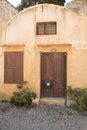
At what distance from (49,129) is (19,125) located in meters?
1.15

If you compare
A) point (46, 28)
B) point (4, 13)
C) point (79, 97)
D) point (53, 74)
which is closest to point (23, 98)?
point (53, 74)

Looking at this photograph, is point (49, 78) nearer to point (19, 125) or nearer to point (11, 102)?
point (11, 102)

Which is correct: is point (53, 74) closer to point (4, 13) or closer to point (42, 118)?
point (42, 118)

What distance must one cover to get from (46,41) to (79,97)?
10.1 feet

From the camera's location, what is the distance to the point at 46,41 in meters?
11.1

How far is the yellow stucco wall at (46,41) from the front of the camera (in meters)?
10.7

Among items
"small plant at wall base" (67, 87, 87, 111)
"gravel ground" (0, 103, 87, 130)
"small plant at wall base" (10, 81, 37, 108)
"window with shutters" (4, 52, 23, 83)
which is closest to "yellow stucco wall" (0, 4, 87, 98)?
"window with shutters" (4, 52, 23, 83)

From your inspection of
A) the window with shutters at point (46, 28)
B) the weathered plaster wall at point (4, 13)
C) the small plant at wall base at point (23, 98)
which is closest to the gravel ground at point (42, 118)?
the small plant at wall base at point (23, 98)

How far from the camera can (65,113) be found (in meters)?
9.77

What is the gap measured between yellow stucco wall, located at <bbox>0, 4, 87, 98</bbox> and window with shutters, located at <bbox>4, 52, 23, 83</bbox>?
215mm

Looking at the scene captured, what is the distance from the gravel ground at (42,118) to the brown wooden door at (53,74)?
0.83 m

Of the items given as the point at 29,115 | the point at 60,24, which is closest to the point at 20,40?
the point at 60,24

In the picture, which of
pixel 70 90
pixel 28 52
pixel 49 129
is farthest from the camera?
pixel 28 52

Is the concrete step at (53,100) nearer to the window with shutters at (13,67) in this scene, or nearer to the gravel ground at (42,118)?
the gravel ground at (42,118)
